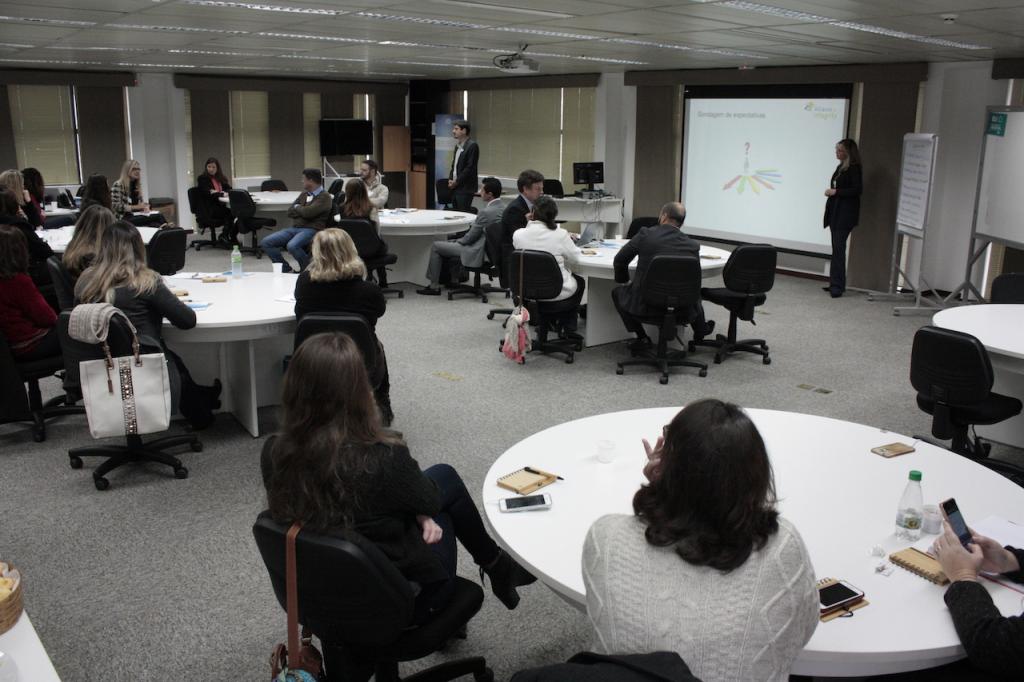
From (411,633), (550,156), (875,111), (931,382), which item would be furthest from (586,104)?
(411,633)

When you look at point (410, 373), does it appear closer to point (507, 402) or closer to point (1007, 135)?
point (507, 402)

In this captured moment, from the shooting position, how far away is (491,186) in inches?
342

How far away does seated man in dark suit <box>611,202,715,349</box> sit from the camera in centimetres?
609

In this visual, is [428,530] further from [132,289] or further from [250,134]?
[250,134]

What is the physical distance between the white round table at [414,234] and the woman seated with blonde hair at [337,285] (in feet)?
13.9

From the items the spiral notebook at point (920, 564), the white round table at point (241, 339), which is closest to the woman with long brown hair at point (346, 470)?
the spiral notebook at point (920, 564)

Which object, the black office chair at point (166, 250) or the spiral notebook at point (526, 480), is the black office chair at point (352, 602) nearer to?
the spiral notebook at point (526, 480)

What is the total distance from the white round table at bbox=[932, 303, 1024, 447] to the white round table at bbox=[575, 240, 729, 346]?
211 centimetres

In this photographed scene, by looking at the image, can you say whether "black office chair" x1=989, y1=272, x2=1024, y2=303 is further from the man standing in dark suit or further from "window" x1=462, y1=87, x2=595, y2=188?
"window" x1=462, y1=87, x2=595, y2=188

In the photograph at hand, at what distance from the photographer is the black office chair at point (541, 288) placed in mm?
6324

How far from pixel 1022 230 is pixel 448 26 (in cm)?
539

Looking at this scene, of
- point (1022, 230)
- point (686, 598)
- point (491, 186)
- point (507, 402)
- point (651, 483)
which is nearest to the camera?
point (686, 598)

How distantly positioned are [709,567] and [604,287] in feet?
18.1

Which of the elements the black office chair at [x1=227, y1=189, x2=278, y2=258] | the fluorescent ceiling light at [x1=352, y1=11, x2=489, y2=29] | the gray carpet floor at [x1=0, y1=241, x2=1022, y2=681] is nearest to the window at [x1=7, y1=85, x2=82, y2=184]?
the black office chair at [x1=227, y1=189, x2=278, y2=258]
